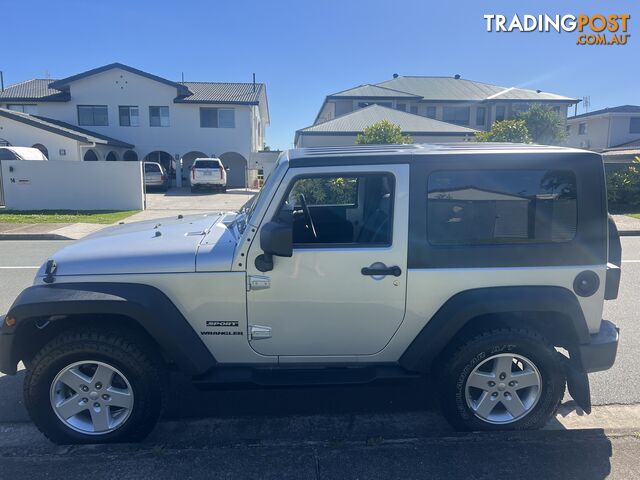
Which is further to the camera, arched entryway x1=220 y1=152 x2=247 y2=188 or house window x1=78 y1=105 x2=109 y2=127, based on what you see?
arched entryway x1=220 y1=152 x2=247 y2=188

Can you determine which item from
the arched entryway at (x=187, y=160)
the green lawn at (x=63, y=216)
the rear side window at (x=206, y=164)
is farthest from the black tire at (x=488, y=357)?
the arched entryway at (x=187, y=160)

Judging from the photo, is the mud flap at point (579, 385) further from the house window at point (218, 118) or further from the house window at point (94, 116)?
the house window at point (94, 116)

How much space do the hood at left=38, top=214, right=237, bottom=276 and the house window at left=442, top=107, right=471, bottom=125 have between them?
41549mm

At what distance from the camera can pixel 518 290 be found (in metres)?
2.78

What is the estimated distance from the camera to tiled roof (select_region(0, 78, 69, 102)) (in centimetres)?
2857

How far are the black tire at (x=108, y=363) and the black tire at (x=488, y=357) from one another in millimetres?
1791

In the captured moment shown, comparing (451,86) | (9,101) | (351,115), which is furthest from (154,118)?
(451,86)

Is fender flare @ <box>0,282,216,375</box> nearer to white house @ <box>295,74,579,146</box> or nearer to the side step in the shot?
the side step

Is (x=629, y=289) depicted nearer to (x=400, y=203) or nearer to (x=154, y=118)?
(x=400, y=203)

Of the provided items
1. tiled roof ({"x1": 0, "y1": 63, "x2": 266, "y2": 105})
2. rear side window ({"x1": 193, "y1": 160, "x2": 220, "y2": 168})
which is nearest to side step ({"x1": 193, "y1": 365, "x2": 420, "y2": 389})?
rear side window ({"x1": 193, "y1": 160, "x2": 220, "y2": 168})

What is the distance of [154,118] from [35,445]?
1152 inches

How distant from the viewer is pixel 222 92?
30.2 metres

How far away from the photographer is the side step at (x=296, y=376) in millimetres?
2807

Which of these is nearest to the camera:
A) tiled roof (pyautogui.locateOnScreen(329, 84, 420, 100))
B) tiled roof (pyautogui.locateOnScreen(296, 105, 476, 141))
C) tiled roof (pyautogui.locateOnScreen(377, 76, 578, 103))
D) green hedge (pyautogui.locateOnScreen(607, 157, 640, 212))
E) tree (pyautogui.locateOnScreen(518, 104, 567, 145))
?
green hedge (pyautogui.locateOnScreen(607, 157, 640, 212))
